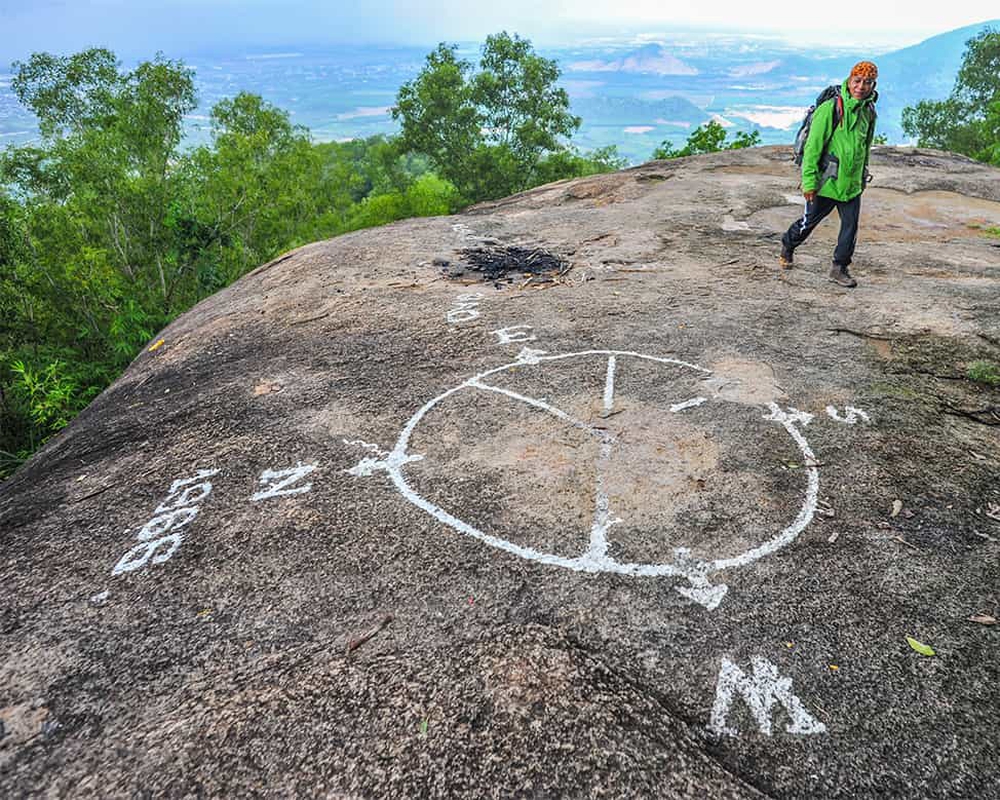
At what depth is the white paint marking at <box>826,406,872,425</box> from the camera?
13.0ft

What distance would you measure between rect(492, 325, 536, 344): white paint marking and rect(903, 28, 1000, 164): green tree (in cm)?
3569

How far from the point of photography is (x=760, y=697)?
2260 mm

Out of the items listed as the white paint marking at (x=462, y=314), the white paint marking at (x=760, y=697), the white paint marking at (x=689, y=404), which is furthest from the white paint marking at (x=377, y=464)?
the white paint marking at (x=462, y=314)

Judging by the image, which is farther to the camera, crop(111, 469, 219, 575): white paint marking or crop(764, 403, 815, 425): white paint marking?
crop(764, 403, 815, 425): white paint marking

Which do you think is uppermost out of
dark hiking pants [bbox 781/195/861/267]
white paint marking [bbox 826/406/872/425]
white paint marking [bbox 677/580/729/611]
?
dark hiking pants [bbox 781/195/861/267]

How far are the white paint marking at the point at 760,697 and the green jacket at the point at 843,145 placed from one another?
5.58 metres

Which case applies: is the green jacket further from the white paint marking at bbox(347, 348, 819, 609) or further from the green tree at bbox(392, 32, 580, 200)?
the green tree at bbox(392, 32, 580, 200)

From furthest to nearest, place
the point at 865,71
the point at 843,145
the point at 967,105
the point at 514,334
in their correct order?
A: the point at 967,105 → the point at 843,145 → the point at 865,71 → the point at 514,334

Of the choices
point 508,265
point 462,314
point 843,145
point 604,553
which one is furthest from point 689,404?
point 508,265

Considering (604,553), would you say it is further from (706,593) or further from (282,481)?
(282,481)

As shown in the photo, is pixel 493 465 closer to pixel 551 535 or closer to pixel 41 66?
pixel 551 535

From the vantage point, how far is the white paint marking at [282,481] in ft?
11.7

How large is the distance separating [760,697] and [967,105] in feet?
137

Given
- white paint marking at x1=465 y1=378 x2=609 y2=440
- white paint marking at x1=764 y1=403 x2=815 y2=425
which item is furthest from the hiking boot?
white paint marking at x1=465 y1=378 x2=609 y2=440
